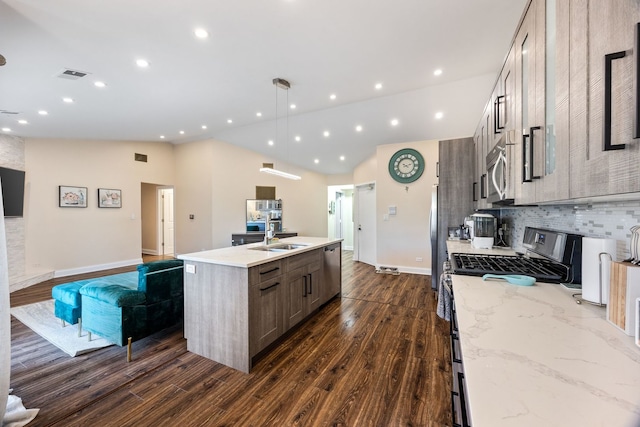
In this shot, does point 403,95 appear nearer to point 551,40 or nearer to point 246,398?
point 551,40

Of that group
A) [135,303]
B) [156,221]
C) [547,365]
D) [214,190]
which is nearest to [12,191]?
[214,190]

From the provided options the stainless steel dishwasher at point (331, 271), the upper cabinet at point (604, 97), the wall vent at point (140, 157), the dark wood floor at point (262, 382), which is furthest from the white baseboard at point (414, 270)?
the wall vent at point (140, 157)

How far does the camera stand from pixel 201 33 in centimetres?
239

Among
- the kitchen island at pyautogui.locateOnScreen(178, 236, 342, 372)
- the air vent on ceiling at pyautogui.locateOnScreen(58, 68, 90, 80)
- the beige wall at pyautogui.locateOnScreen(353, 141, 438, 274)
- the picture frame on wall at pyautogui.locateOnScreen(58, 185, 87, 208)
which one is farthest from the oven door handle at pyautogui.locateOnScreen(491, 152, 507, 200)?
the picture frame on wall at pyautogui.locateOnScreen(58, 185, 87, 208)

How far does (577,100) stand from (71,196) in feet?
24.4

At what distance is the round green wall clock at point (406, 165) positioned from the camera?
17.7ft

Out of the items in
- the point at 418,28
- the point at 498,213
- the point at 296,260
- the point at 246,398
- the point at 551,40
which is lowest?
the point at 246,398

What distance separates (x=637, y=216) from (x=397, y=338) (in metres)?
2.15

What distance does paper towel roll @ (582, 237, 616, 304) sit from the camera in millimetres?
1030

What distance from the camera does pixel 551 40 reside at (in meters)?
1.02

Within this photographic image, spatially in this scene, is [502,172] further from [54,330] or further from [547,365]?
[54,330]

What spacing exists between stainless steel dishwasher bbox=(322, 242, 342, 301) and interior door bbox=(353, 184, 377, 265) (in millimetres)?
2592

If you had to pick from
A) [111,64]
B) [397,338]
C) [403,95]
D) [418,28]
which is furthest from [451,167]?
[111,64]

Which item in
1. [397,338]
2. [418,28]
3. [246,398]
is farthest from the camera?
[397,338]
